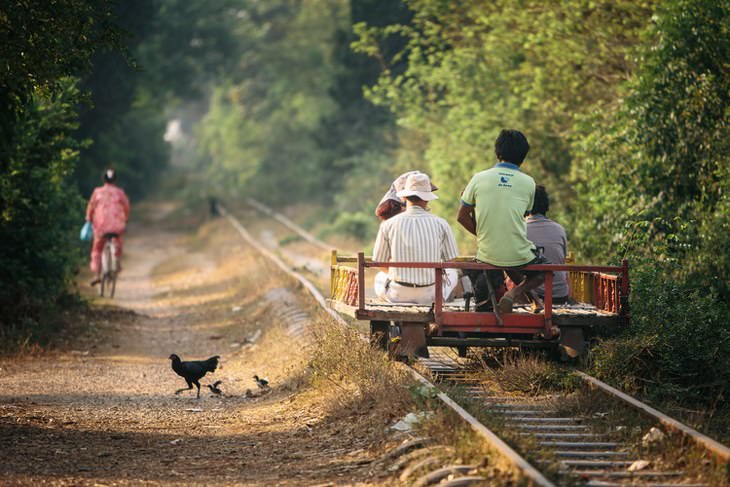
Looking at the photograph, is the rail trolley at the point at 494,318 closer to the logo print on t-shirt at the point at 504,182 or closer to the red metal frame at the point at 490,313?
the red metal frame at the point at 490,313

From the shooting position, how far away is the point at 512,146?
9000 mm

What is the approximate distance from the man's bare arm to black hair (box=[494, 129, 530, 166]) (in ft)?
1.92

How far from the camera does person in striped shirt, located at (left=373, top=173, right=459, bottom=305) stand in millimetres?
9500

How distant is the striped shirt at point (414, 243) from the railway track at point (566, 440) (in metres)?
0.94

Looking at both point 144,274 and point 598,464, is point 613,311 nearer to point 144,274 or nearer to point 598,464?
point 598,464

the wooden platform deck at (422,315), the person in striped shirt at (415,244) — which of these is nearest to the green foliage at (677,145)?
the wooden platform deck at (422,315)

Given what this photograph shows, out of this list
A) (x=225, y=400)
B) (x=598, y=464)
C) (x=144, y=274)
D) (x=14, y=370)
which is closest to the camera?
(x=598, y=464)

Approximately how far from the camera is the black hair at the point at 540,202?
1027cm

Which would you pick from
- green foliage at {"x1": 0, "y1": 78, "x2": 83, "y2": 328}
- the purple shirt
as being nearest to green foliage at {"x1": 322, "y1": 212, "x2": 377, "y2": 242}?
green foliage at {"x1": 0, "y1": 78, "x2": 83, "y2": 328}

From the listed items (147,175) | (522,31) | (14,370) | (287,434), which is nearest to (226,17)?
(147,175)

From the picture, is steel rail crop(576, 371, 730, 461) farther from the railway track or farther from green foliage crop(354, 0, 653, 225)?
green foliage crop(354, 0, 653, 225)

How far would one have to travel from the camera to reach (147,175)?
55.6 m

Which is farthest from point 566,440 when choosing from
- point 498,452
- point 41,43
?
point 41,43

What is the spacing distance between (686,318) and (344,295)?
3.36 m
